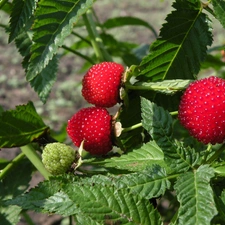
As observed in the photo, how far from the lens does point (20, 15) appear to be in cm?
91

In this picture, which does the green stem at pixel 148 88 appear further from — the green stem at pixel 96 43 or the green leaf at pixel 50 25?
the green stem at pixel 96 43

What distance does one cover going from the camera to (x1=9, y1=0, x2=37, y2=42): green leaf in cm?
91

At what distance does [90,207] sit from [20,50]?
2.05 feet

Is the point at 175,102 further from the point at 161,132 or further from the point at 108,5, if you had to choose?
the point at 108,5

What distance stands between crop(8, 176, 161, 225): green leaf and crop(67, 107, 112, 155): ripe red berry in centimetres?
18

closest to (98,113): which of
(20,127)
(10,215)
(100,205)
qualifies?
(20,127)

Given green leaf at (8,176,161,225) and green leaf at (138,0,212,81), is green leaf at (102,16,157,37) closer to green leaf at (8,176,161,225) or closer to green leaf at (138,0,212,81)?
green leaf at (138,0,212,81)

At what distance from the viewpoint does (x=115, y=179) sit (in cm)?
79

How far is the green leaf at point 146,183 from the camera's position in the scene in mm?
765

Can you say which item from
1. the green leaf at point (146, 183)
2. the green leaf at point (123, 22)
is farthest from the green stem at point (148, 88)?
the green leaf at point (123, 22)

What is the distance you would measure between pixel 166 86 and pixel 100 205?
1.01 feet

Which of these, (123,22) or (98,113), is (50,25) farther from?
(123,22)

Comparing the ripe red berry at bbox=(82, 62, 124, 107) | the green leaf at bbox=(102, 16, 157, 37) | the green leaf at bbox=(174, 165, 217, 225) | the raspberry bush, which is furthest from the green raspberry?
the green leaf at bbox=(102, 16, 157, 37)

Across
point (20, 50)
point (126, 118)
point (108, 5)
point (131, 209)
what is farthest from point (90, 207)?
point (108, 5)
